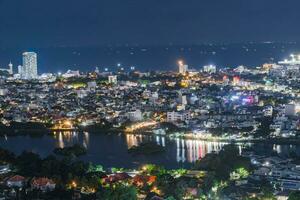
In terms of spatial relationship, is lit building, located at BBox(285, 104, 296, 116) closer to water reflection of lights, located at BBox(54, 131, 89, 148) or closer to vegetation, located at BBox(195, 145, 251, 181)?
water reflection of lights, located at BBox(54, 131, 89, 148)

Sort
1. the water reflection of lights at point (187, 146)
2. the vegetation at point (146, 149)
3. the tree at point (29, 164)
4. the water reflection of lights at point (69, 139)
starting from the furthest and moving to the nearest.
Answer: the water reflection of lights at point (69, 139), the vegetation at point (146, 149), the water reflection of lights at point (187, 146), the tree at point (29, 164)

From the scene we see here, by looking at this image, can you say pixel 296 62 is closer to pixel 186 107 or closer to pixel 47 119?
pixel 186 107

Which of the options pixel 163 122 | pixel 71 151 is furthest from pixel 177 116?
pixel 71 151

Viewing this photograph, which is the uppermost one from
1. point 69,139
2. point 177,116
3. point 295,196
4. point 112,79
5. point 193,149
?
point 112,79

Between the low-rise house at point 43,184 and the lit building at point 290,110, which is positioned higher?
the lit building at point 290,110

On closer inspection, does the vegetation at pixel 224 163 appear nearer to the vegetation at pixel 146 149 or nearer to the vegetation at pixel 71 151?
the vegetation at pixel 146 149

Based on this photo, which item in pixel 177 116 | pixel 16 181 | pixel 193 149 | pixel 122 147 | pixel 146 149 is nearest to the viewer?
pixel 16 181

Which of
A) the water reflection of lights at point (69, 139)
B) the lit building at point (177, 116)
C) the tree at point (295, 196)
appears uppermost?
the lit building at point (177, 116)

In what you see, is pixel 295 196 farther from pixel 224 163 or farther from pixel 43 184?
pixel 43 184

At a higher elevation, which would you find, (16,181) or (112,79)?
(112,79)

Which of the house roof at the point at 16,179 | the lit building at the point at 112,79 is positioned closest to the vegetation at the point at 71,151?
the house roof at the point at 16,179
